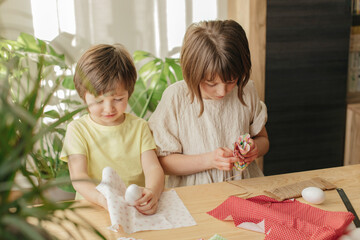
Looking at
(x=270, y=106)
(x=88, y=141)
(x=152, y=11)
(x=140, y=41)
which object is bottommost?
(x=270, y=106)

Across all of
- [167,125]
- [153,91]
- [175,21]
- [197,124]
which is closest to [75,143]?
[167,125]

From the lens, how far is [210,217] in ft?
4.03

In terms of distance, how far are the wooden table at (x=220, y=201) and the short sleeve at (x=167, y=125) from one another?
31 centimetres

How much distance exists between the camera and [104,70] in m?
1.52

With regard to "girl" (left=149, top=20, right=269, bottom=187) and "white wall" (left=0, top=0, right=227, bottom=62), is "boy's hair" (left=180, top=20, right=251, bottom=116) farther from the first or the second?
"white wall" (left=0, top=0, right=227, bottom=62)

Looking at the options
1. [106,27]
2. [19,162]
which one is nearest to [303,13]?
[106,27]

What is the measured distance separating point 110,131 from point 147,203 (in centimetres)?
44

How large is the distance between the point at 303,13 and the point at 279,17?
0.56 ft

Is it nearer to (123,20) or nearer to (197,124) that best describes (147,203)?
(197,124)

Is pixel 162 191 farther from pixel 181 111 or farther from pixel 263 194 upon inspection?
pixel 181 111

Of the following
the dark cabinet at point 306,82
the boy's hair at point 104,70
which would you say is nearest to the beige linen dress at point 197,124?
the boy's hair at point 104,70

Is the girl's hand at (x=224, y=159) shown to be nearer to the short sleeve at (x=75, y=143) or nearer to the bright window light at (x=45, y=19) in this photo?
the short sleeve at (x=75, y=143)

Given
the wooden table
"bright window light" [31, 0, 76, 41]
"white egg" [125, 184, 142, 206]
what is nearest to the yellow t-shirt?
the wooden table

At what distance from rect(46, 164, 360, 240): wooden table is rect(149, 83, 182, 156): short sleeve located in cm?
31
